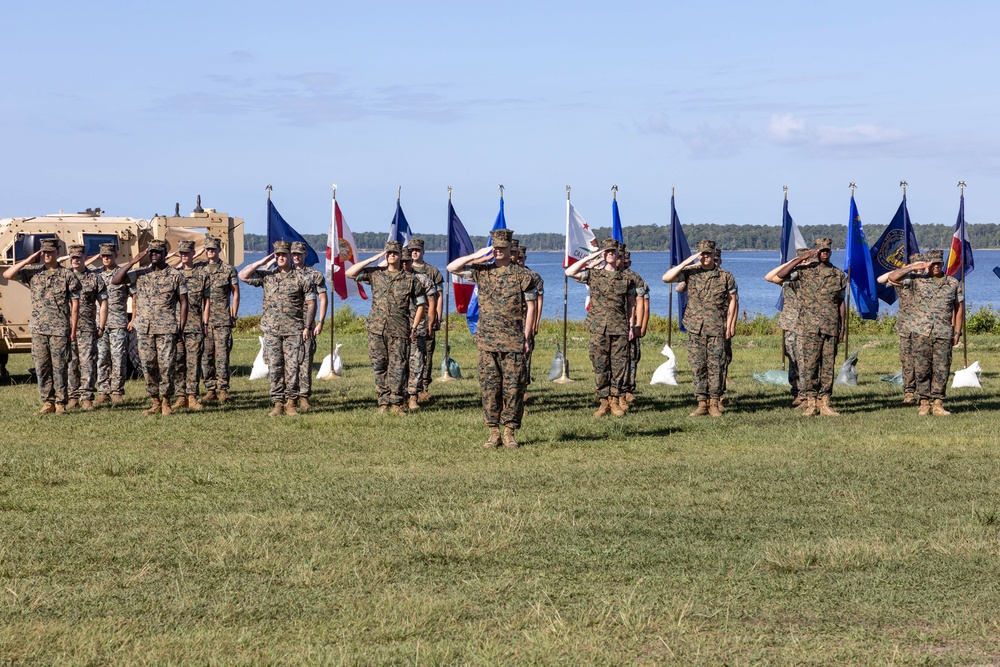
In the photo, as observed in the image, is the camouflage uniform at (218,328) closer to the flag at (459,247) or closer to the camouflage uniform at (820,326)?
the flag at (459,247)

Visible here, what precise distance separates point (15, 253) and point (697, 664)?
16.4m

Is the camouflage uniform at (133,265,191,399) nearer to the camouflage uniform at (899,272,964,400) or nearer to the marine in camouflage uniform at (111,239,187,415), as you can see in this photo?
the marine in camouflage uniform at (111,239,187,415)

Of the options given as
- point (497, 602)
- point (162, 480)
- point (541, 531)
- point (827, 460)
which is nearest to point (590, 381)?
point (827, 460)

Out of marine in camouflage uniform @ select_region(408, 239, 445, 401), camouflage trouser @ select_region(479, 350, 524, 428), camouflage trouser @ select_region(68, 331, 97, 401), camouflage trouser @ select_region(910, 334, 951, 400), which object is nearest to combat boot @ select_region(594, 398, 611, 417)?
marine in camouflage uniform @ select_region(408, 239, 445, 401)

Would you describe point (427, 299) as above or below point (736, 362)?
above

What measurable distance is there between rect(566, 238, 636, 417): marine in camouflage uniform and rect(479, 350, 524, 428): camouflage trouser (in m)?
2.57

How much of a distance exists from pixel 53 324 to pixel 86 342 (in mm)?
654

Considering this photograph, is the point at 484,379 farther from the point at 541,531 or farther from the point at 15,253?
the point at 15,253

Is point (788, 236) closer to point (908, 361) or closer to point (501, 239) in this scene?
point (908, 361)

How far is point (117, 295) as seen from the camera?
16656 mm

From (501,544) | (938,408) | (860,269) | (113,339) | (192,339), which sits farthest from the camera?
(860,269)

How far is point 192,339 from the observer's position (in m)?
16.0

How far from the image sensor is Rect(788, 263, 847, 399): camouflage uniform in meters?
15.1

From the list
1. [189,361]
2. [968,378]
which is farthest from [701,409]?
[189,361]
